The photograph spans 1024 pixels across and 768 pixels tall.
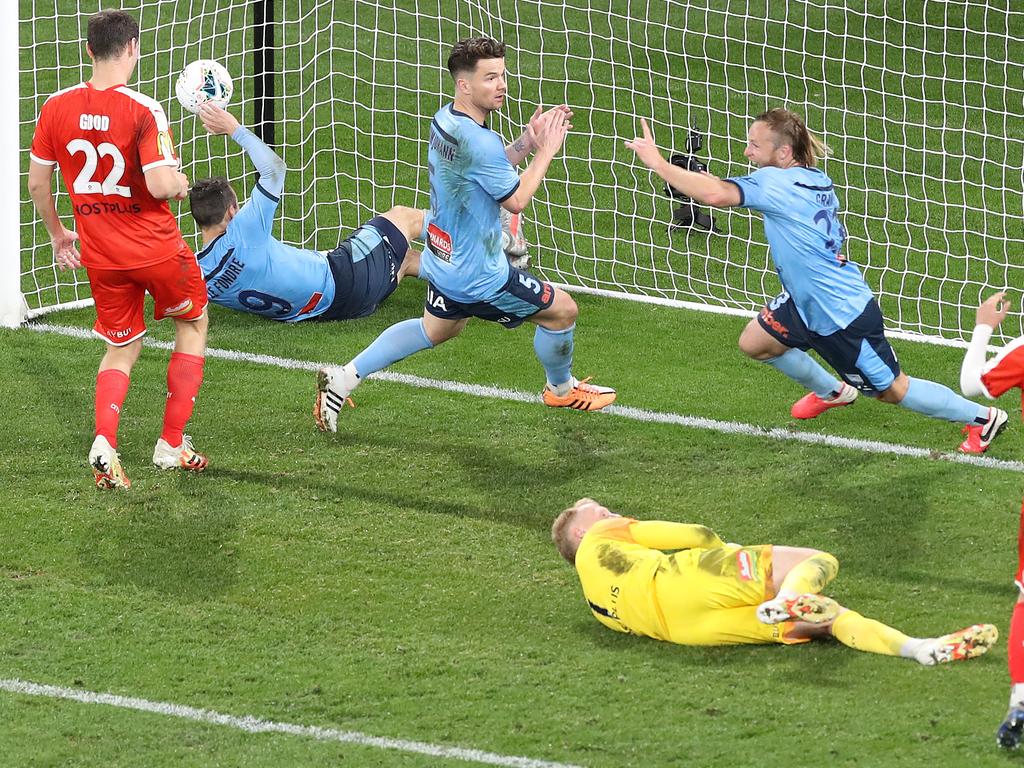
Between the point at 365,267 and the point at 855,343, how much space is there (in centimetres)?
359

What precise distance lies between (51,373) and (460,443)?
249 cm

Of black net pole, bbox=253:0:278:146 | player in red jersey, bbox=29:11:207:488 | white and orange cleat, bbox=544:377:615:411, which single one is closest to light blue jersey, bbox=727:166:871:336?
white and orange cleat, bbox=544:377:615:411

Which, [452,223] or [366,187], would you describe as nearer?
[452,223]

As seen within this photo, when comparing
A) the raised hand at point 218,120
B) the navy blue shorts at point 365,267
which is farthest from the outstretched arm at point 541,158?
the navy blue shorts at point 365,267

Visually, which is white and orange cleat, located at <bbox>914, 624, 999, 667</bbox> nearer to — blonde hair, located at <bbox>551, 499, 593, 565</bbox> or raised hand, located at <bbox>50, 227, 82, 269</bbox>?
blonde hair, located at <bbox>551, 499, 593, 565</bbox>

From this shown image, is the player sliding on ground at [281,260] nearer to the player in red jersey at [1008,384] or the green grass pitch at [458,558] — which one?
the green grass pitch at [458,558]

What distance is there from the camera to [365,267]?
992 cm

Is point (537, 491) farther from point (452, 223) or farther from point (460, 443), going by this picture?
point (452, 223)

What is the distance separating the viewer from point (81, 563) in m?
6.86

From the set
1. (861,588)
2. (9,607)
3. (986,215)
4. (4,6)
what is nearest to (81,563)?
(9,607)

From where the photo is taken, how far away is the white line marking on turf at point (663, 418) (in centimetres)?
796

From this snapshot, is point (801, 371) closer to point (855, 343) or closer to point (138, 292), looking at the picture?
point (855, 343)

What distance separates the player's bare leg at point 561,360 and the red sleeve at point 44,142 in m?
2.39

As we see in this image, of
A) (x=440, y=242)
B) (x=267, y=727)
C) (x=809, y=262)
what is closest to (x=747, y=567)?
(x=267, y=727)
